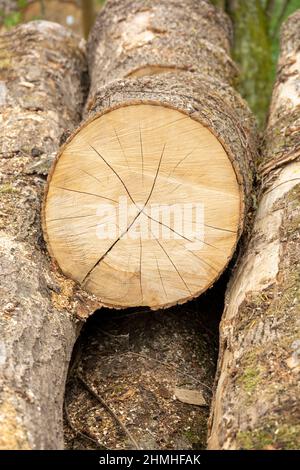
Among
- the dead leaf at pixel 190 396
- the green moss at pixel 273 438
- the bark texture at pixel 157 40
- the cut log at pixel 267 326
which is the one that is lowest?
the dead leaf at pixel 190 396

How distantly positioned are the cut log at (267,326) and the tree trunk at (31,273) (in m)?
0.64

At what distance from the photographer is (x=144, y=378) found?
3.05m

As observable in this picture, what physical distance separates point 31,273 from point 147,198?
0.59m

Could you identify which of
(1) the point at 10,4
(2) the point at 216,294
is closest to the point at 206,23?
(2) the point at 216,294

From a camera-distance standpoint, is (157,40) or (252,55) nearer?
(157,40)

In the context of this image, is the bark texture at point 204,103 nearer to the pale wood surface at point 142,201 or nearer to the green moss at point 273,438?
the pale wood surface at point 142,201

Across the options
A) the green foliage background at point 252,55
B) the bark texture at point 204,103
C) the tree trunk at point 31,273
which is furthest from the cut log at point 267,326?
the green foliage background at point 252,55

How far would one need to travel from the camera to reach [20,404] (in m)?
2.39

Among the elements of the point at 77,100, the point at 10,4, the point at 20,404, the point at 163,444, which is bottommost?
the point at 163,444

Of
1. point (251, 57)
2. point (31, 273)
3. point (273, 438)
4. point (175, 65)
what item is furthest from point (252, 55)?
point (273, 438)

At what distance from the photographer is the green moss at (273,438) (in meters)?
2.21

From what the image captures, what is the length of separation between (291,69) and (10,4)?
4.98 meters

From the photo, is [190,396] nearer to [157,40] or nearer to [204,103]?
[204,103]
